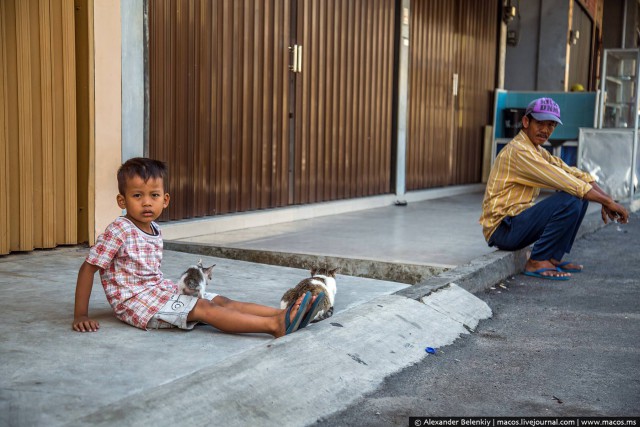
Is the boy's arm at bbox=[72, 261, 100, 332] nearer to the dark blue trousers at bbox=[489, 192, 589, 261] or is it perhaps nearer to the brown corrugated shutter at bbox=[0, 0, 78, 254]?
the brown corrugated shutter at bbox=[0, 0, 78, 254]

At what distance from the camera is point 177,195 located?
667 cm

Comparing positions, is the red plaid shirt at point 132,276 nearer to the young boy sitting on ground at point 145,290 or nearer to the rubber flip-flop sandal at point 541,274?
the young boy sitting on ground at point 145,290

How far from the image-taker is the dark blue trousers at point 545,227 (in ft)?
19.5

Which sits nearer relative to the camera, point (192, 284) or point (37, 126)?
point (192, 284)

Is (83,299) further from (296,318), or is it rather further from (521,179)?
(521,179)

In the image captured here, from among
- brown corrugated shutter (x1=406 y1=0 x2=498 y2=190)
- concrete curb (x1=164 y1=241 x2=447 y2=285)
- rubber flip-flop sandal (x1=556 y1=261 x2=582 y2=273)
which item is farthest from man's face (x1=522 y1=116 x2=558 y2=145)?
brown corrugated shutter (x1=406 y1=0 x2=498 y2=190)

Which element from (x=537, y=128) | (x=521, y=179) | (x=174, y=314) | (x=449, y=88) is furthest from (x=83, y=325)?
(x=449, y=88)

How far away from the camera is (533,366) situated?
3.73 m

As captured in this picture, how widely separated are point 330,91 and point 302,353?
6024 millimetres

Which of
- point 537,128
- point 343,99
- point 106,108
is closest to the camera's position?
point 106,108

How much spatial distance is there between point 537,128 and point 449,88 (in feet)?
22.0

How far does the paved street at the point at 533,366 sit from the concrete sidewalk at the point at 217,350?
4.9 inches

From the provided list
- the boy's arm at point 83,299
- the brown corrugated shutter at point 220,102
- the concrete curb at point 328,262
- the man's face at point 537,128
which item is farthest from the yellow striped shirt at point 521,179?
the boy's arm at point 83,299

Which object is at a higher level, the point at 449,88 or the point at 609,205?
the point at 449,88
